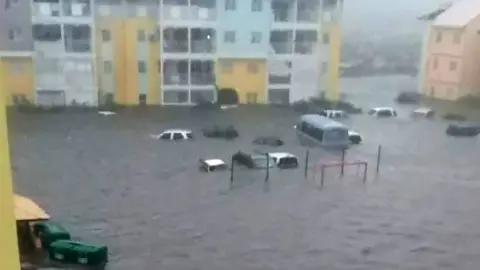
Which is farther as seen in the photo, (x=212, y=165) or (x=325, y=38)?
(x=325, y=38)

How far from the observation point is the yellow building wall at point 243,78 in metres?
4.57

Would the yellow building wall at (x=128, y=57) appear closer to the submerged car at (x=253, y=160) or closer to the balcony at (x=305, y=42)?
the balcony at (x=305, y=42)

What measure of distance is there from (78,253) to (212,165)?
1140 millimetres

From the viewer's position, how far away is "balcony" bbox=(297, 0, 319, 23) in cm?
463

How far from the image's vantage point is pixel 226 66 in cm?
457

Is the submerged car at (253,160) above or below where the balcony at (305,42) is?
below

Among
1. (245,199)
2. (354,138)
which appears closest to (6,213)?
(245,199)

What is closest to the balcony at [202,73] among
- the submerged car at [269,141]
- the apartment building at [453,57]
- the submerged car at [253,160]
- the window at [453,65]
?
the submerged car at [269,141]

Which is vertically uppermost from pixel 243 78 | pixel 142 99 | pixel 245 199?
pixel 243 78

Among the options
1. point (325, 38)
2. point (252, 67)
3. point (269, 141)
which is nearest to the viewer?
point (269, 141)

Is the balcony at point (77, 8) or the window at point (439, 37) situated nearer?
the balcony at point (77, 8)

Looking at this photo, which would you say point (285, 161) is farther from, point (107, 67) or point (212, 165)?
point (107, 67)

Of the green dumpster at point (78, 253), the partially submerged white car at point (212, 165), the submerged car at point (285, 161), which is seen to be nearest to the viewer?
the green dumpster at point (78, 253)

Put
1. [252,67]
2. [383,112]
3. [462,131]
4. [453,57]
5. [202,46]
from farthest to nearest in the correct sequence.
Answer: [453,57] < [252,67] < [202,46] < [383,112] < [462,131]
